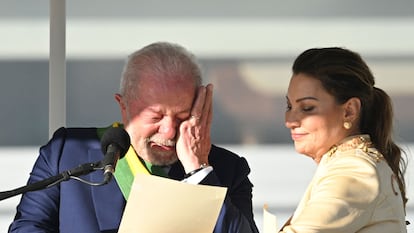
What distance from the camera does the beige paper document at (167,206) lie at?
2787 mm

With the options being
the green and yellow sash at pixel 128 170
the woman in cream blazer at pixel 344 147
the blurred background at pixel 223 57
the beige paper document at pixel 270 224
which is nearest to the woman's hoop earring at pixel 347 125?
the woman in cream blazer at pixel 344 147

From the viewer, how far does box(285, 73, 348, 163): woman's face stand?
9.41 ft

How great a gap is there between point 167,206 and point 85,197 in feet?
1.85

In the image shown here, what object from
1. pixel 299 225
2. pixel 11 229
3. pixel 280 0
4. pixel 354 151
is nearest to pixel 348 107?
pixel 354 151

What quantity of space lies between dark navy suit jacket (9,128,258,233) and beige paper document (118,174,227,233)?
0.84 feet

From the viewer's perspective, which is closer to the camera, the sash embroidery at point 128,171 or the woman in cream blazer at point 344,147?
the woman in cream blazer at point 344,147

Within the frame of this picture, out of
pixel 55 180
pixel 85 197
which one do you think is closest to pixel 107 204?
pixel 85 197

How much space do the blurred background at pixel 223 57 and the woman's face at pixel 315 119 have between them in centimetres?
181

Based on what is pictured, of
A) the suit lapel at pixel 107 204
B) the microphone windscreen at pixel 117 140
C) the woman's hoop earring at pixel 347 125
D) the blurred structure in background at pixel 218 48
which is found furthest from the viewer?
the blurred structure in background at pixel 218 48

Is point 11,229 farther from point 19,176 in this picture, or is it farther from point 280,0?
point 280,0

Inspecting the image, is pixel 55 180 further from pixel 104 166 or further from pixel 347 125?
pixel 347 125

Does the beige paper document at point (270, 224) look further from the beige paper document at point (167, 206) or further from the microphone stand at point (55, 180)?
the microphone stand at point (55, 180)

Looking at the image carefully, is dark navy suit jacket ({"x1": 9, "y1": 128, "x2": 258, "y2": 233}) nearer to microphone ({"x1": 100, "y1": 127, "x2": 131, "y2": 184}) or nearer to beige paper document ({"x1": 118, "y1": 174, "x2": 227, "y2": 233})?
beige paper document ({"x1": 118, "y1": 174, "x2": 227, "y2": 233})

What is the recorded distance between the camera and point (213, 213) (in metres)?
2.83
